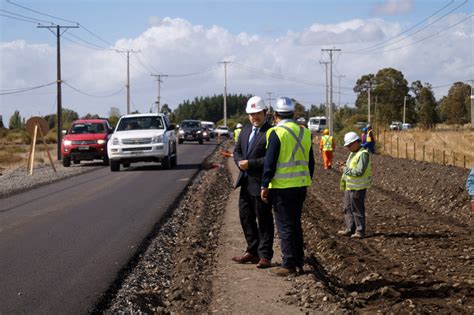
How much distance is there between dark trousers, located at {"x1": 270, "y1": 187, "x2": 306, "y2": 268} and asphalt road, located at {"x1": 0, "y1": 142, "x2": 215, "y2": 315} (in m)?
1.98

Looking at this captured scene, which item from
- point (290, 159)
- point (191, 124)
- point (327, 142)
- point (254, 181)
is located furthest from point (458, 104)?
point (290, 159)

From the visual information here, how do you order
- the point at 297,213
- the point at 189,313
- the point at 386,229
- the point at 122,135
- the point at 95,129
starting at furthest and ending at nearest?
1. the point at 95,129
2. the point at 122,135
3. the point at 386,229
4. the point at 297,213
5. the point at 189,313

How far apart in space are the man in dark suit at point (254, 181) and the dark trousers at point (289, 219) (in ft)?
1.32

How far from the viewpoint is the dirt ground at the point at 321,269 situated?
7.54m

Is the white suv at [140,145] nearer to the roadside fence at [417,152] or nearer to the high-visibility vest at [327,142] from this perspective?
the high-visibility vest at [327,142]

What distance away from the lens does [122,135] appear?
26.6 m

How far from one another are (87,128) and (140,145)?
7.02 m

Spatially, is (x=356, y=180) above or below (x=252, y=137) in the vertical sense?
below

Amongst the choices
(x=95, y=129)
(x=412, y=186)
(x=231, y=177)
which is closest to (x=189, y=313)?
(x=412, y=186)

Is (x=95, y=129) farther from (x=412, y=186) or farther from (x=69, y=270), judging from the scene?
(x=69, y=270)

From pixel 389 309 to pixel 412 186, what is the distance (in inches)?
563

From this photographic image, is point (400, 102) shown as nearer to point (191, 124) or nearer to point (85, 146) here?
point (191, 124)

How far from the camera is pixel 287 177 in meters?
8.58

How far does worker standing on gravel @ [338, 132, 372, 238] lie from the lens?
465 inches
